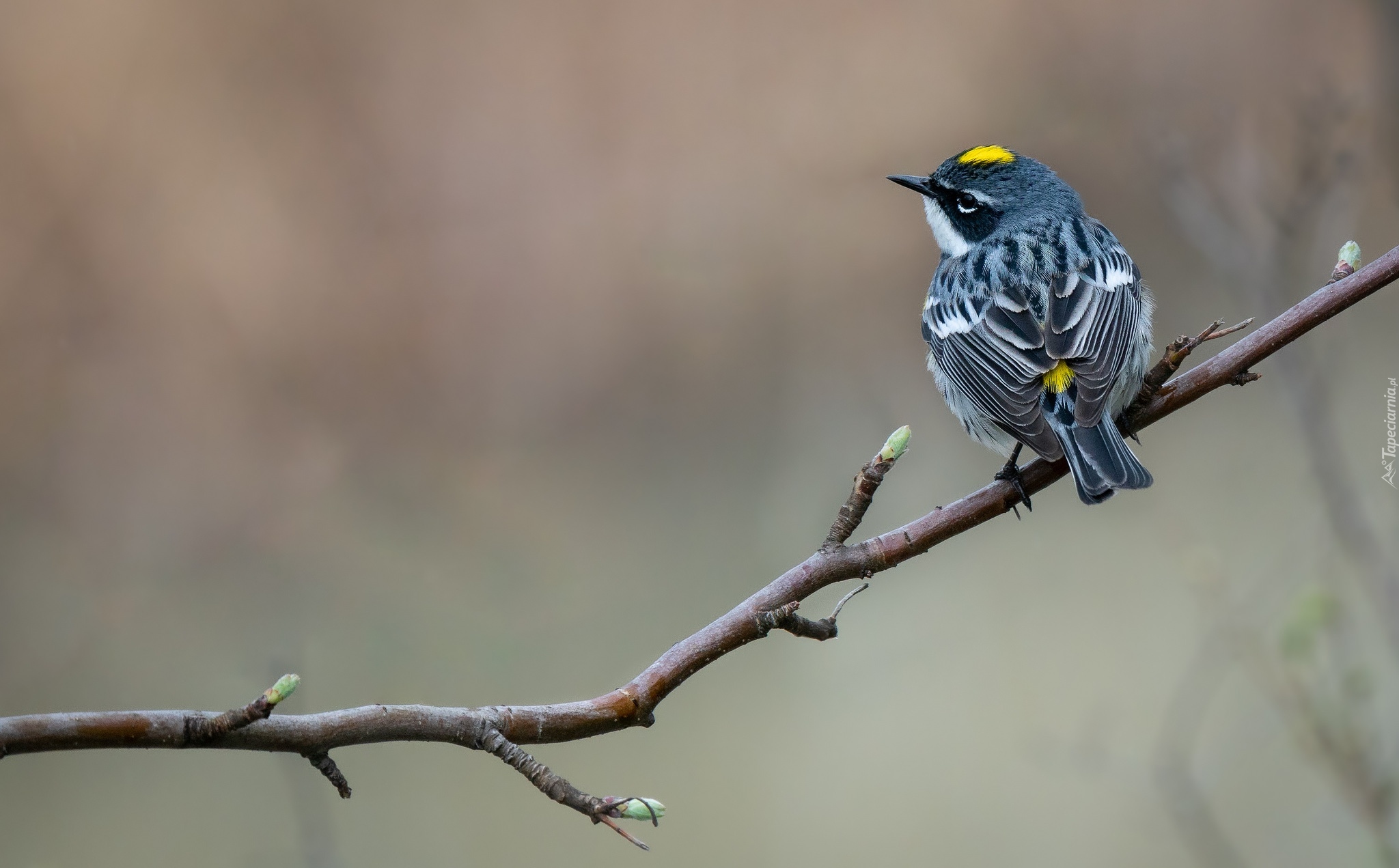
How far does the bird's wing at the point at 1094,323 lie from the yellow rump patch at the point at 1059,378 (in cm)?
2

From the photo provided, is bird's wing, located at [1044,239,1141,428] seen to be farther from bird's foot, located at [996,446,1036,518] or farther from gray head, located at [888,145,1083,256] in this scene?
gray head, located at [888,145,1083,256]

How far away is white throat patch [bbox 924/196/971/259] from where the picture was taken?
329 centimetres

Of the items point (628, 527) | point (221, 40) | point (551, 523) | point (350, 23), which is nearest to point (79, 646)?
point (551, 523)

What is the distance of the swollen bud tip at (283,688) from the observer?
1.27 meters

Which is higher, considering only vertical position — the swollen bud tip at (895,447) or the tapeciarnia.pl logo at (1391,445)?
the tapeciarnia.pl logo at (1391,445)

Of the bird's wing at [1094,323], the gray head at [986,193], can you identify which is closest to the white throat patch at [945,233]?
the gray head at [986,193]

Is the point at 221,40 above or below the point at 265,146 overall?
above

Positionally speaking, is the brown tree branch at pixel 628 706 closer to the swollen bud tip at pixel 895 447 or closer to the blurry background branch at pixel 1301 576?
the swollen bud tip at pixel 895 447

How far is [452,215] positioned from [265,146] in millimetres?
888

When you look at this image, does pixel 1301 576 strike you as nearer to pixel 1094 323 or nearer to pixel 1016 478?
pixel 1094 323

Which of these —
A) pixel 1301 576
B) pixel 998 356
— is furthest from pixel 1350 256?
pixel 1301 576

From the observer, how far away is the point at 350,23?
5.28 meters

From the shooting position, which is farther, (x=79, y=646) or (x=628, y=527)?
(x=628, y=527)

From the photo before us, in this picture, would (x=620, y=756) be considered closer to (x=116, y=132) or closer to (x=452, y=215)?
(x=452, y=215)
